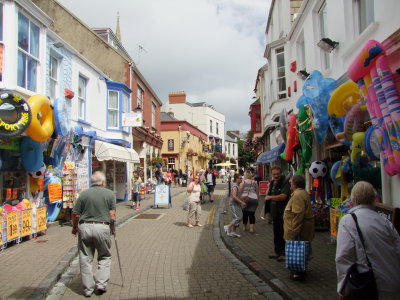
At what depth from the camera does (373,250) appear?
324cm

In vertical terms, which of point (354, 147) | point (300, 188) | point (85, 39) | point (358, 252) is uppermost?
point (85, 39)

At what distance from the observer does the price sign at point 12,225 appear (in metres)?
8.12

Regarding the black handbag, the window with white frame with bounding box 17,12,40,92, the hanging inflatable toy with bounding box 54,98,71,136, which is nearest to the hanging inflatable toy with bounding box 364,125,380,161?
the black handbag

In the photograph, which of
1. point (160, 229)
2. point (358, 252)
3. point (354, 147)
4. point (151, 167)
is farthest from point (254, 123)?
point (358, 252)

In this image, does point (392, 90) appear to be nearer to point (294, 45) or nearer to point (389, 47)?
point (389, 47)

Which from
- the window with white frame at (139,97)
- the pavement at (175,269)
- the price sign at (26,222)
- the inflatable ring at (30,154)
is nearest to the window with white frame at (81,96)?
the inflatable ring at (30,154)

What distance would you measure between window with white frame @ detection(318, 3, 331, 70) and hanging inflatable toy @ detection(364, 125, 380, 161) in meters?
4.54

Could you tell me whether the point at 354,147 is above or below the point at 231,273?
above

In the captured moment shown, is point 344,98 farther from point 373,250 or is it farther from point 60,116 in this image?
point 60,116

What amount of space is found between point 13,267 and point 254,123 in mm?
22346

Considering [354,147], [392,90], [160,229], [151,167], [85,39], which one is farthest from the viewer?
[151,167]

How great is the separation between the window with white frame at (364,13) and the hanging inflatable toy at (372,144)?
2373mm

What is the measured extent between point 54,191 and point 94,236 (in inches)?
240

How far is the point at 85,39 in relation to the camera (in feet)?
54.1
